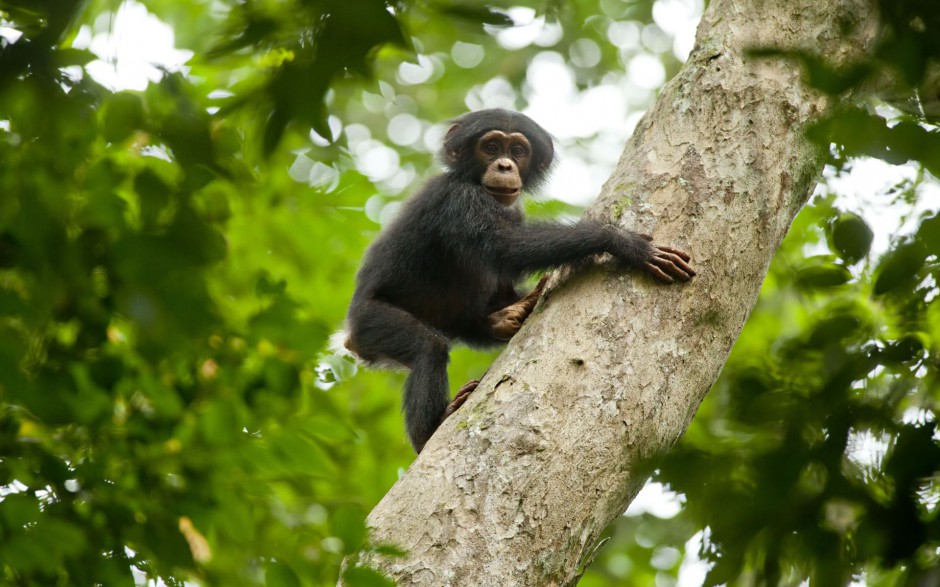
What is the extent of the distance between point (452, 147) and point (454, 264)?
3.45 ft

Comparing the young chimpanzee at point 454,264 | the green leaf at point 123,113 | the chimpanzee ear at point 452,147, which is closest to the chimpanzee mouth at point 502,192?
the young chimpanzee at point 454,264

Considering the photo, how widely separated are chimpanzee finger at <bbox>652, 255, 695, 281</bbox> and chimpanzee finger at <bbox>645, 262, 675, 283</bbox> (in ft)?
0.05

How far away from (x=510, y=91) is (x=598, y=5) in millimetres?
1751

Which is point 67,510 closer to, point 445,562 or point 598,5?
point 445,562

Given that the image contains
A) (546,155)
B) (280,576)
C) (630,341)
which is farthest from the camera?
(546,155)

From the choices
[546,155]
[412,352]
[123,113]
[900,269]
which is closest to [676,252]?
[900,269]

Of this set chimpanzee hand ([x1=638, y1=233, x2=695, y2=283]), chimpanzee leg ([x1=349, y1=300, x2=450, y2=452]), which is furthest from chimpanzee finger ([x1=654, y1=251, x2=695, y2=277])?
chimpanzee leg ([x1=349, y1=300, x2=450, y2=452])

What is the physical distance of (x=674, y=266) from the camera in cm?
291

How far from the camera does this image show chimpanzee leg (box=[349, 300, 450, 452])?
13.5ft

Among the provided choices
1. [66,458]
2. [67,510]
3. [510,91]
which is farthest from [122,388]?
[510,91]

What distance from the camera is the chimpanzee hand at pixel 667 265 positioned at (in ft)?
9.52

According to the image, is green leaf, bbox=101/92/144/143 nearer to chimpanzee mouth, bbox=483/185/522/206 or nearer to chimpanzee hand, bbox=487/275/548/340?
chimpanzee hand, bbox=487/275/548/340

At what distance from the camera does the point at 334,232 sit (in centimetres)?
579

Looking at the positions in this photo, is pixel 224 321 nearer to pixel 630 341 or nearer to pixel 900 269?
pixel 900 269
